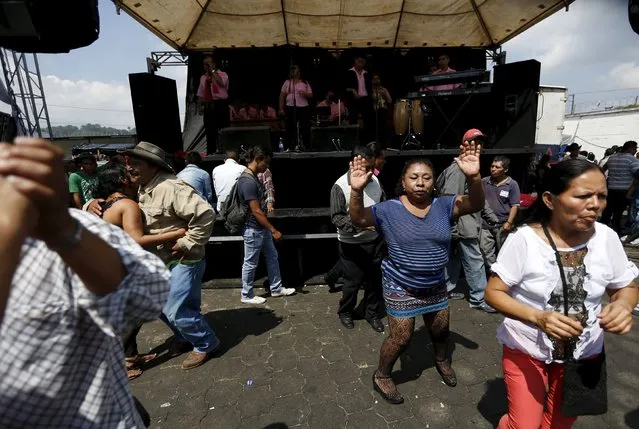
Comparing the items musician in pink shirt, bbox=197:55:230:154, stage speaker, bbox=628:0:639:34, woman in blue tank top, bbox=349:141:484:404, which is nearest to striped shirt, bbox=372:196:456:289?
woman in blue tank top, bbox=349:141:484:404

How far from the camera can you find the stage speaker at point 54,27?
660mm

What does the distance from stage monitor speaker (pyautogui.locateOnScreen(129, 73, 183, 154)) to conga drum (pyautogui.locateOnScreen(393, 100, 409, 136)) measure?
4880mm

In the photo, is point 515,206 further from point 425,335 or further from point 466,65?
point 466,65

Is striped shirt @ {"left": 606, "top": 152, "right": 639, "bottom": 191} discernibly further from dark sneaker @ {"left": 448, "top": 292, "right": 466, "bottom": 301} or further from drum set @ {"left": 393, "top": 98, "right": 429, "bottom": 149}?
dark sneaker @ {"left": 448, "top": 292, "right": 466, "bottom": 301}

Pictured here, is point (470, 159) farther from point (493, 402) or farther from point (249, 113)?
point (249, 113)

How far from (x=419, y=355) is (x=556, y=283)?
203cm

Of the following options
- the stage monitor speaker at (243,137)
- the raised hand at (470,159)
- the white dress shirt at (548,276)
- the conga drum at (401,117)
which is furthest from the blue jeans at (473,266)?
the stage monitor speaker at (243,137)

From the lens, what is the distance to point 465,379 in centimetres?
301

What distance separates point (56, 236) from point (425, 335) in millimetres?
3731

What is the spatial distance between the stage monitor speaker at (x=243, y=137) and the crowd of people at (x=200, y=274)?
10.3 feet

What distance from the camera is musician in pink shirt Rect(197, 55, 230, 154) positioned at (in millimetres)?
8430

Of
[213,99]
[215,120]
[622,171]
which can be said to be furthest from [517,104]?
[215,120]

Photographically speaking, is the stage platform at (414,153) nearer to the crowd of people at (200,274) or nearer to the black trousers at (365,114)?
the crowd of people at (200,274)

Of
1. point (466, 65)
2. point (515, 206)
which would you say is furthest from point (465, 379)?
point (466, 65)
